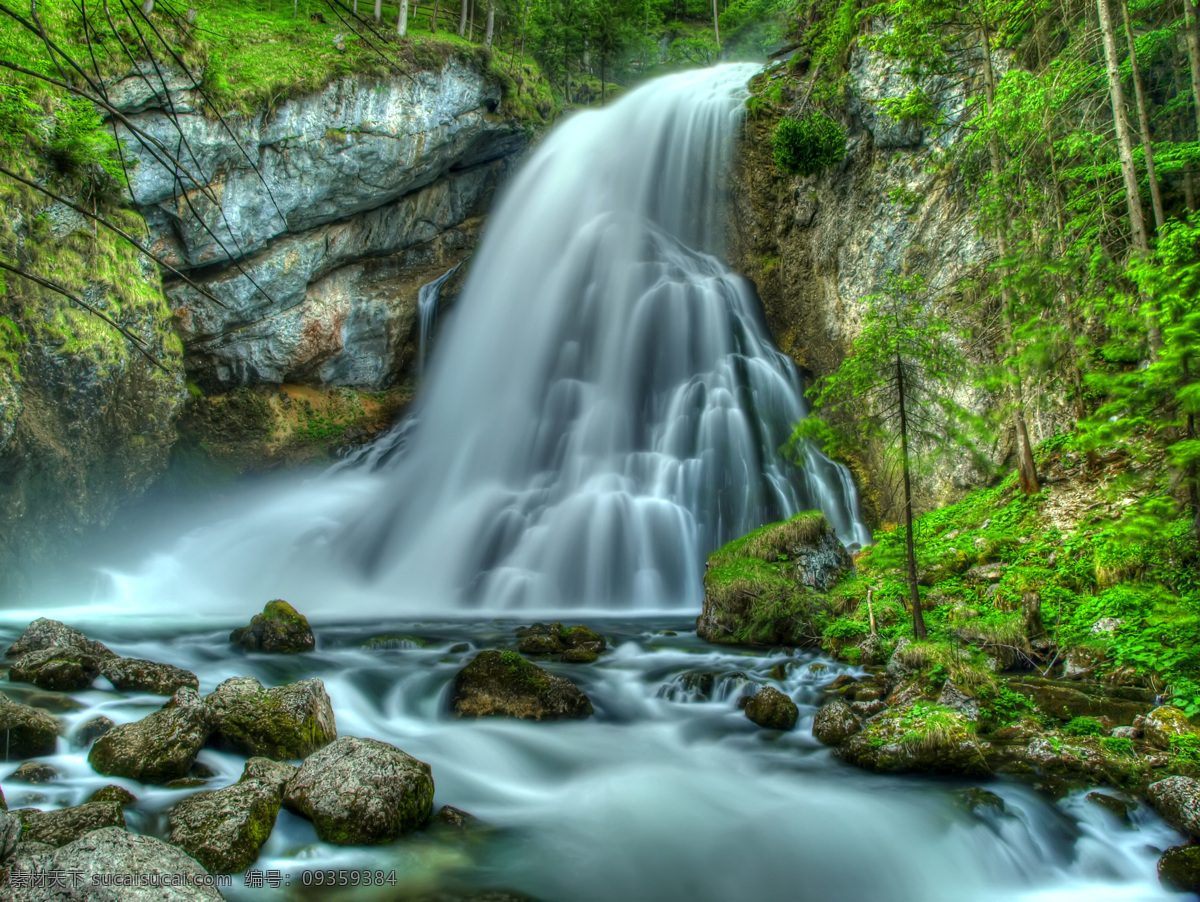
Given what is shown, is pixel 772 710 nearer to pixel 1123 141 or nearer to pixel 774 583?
pixel 774 583

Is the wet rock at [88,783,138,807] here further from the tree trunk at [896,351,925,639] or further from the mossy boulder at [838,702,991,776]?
the tree trunk at [896,351,925,639]

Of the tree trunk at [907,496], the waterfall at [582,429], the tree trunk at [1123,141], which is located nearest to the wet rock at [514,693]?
the tree trunk at [907,496]

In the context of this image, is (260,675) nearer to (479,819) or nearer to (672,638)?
(479,819)

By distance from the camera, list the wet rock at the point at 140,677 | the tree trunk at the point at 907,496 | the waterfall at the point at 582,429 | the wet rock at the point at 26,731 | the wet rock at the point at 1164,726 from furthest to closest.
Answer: the waterfall at the point at 582,429 < the tree trunk at the point at 907,496 < the wet rock at the point at 140,677 < the wet rock at the point at 1164,726 < the wet rock at the point at 26,731

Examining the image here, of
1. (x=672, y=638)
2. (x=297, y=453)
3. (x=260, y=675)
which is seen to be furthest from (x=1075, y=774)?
(x=297, y=453)

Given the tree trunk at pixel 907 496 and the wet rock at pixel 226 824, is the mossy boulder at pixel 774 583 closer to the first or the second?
the tree trunk at pixel 907 496

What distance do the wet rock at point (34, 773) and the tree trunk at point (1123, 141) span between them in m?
10.7

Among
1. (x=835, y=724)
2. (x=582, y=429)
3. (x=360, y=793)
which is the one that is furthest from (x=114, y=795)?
(x=582, y=429)

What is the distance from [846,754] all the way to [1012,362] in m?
4.33

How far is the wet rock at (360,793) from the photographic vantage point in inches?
186

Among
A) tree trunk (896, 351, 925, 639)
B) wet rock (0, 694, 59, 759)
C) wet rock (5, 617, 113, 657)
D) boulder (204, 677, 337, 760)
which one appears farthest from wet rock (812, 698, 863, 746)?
wet rock (5, 617, 113, 657)

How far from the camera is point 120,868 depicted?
11.7ft

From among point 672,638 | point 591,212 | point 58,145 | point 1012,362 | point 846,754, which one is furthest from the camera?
point 591,212

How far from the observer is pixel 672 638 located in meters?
10.3
